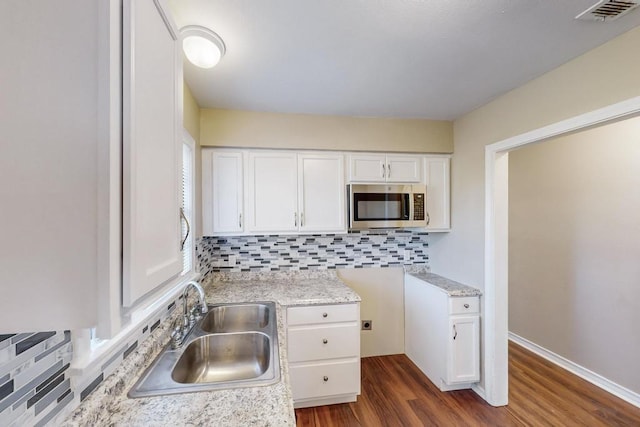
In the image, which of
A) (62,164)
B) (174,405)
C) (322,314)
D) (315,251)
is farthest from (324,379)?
(62,164)

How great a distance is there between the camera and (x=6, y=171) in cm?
43

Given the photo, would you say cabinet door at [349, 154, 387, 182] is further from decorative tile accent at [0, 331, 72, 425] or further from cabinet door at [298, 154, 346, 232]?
decorative tile accent at [0, 331, 72, 425]

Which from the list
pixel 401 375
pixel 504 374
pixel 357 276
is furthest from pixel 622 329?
pixel 357 276

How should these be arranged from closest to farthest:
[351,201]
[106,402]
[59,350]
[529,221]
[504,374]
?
[59,350], [106,402], [504,374], [351,201], [529,221]

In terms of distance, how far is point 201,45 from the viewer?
1.30 metres

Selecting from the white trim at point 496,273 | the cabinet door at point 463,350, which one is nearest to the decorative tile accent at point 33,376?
the cabinet door at point 463,350

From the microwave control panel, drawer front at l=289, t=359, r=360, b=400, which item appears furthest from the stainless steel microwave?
drawer front at l=289, t=359, r=360, b=400

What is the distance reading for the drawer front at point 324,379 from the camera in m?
2.01

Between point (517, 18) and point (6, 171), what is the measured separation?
1.81 meters

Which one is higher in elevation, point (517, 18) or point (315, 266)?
point (517, 18)

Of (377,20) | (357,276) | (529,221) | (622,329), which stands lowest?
(622,329)

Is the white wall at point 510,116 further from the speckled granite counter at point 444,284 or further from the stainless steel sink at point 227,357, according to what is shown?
the stainless steel sink at point 227,357

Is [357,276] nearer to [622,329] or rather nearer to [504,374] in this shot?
[504,374]

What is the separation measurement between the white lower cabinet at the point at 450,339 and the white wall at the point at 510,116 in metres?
0.28
